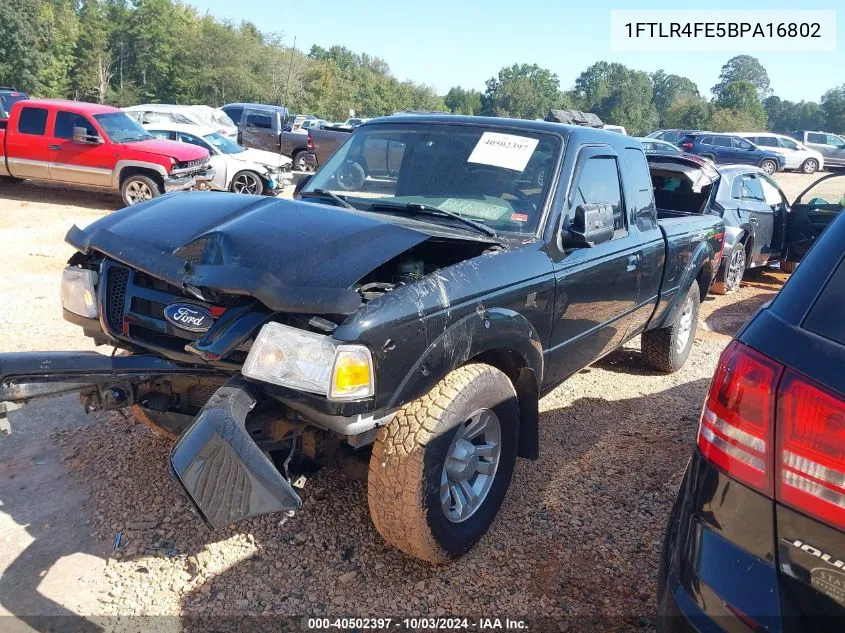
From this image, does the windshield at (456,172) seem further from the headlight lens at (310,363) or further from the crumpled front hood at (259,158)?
the crumpled front hood at (259,158)

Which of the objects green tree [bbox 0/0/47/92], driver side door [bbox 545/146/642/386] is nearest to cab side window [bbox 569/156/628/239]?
driver side door [bbox 545/146/642/386]

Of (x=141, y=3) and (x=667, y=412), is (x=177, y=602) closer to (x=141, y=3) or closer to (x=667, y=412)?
(x=667, y=412)

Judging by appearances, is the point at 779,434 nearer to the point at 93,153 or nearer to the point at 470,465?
the point at 470,465

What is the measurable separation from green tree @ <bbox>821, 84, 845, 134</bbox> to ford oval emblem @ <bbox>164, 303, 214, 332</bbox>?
284ft

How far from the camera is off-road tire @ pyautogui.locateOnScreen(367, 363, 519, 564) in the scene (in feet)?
8.93

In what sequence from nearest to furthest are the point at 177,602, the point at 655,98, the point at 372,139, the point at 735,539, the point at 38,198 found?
the point at 735,539
the point at 177,602
the point at 372,139
the point at 38,198
the point at 655,98

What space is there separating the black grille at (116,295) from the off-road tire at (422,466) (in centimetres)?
130

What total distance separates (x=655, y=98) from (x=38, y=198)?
370 ft

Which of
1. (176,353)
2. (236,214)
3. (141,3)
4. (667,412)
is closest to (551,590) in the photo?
(176,353)

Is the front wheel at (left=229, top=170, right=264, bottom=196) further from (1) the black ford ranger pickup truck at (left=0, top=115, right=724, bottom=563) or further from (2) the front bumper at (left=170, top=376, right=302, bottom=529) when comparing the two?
(2) the front bumper at (left=170, top=376, right=302, bottom=529)

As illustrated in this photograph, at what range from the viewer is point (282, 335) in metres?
2.48

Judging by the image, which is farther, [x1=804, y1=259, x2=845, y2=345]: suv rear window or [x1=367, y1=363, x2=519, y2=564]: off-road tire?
[x1=367, y1=363, x2=519, y2=564]: off-road tire

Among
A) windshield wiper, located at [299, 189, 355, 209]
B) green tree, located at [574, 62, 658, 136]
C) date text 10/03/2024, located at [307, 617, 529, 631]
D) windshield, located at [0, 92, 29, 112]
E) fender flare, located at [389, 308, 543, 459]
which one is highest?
green tree, located at [574, 62, 658, 136]

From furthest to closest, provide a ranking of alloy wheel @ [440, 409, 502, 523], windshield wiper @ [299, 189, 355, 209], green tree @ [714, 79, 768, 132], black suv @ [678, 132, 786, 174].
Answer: green tree @ [714, 79, 768, 132]
black suv @ [678, 132, 786, 174]
windshield wiper @ [299, 189, 355, 209]
alloy wheel @ [440, 409, 502, 523]
